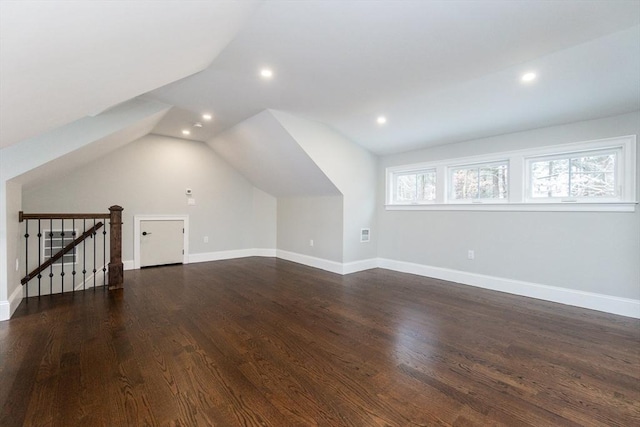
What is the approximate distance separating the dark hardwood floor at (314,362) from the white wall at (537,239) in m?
0.42

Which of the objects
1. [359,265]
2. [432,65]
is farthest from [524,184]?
[359,265]

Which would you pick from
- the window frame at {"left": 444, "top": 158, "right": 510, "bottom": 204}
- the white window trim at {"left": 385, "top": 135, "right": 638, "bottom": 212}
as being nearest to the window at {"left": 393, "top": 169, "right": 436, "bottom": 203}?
the white window trim at {"left": 385, "top": 135, "right": 638, "bottom": 212}

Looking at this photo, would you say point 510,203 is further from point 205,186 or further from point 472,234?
point 205,186

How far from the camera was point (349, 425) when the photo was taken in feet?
4.74

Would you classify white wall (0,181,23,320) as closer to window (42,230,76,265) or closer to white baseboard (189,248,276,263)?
window (42,230,76,265)

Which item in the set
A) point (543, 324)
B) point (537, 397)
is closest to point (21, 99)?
point (537, 397)

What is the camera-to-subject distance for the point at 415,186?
506 cm

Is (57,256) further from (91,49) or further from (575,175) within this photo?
(575,175)

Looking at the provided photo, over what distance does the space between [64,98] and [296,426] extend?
8.03 feet

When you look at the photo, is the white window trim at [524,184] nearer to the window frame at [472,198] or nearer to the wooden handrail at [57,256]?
the window frame at [472,198]

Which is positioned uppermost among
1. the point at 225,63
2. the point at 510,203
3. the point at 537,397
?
the point at 225,63

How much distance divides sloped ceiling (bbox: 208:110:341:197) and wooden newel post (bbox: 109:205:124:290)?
2194 millimetres

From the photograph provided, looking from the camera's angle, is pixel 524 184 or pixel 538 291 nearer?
pixel 538 291

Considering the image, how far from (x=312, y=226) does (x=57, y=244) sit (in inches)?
162
